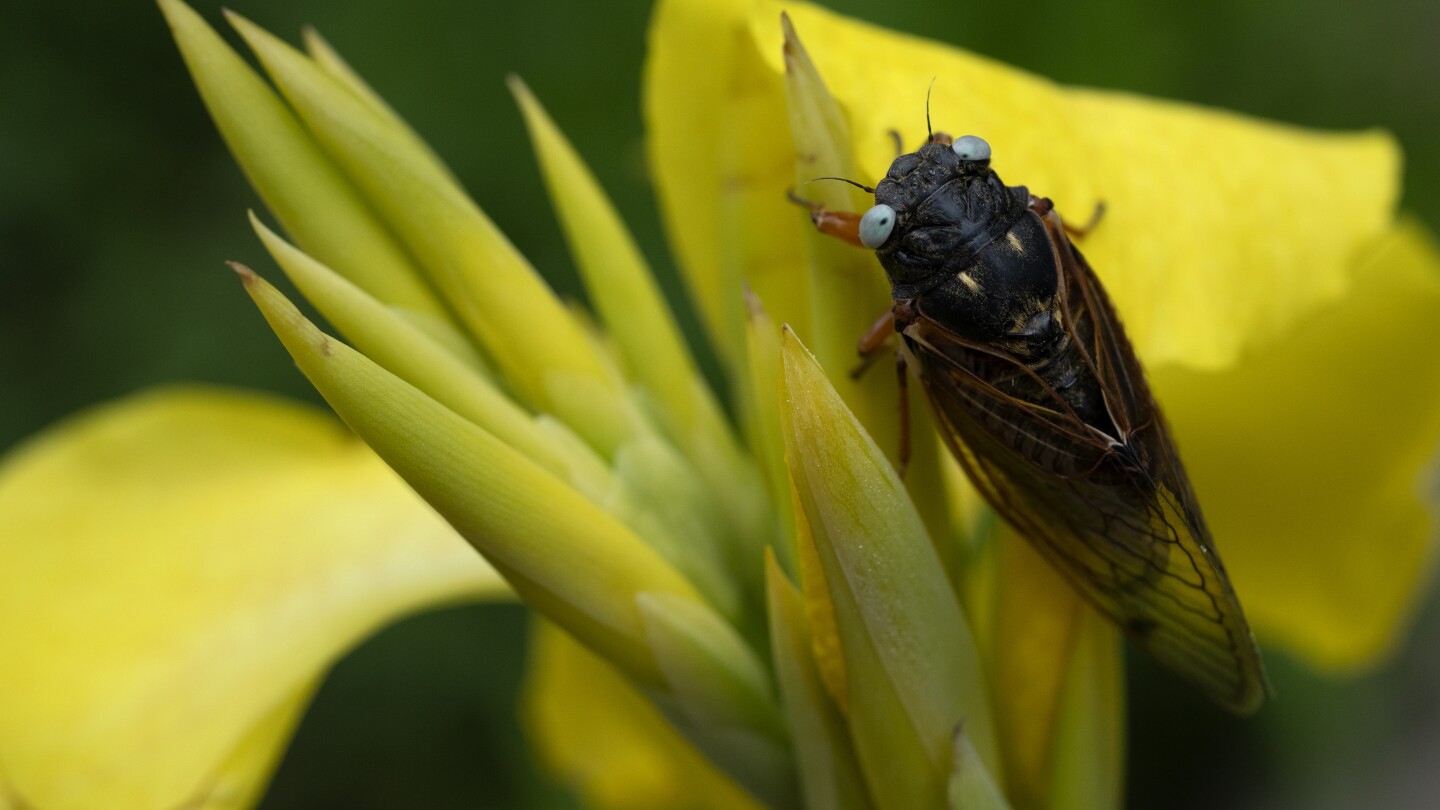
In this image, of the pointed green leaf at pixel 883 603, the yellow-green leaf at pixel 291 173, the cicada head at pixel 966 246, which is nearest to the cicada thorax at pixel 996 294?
the cicada head at pixel 966 246

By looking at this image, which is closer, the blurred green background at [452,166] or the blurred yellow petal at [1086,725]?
the blurred yellow petal at [1086,725]

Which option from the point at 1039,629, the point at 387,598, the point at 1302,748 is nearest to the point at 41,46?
the point at 387,598

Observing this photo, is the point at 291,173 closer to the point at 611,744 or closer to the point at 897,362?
the point at 897,362

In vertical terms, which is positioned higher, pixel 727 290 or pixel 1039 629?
pixel 727 290

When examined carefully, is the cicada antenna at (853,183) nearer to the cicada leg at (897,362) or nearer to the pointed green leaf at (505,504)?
the cicada leg at (897,362)

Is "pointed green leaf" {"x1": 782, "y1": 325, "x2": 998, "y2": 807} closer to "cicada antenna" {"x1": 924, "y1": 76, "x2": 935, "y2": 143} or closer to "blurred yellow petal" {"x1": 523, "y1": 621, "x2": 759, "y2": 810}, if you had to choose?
"cicada antenna" {"x1": 924, "y1": 76, "x2": 935, "y2": 143}

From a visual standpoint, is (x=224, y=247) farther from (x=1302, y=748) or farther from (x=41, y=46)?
(x=1302, y=748)

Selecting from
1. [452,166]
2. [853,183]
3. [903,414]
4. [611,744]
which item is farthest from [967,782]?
[452,166]
